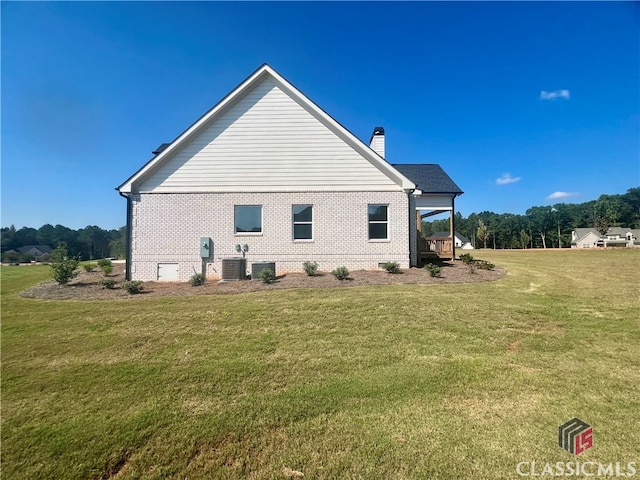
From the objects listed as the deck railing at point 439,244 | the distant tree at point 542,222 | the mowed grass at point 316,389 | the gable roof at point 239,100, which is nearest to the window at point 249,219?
the gable roof at point 239,100

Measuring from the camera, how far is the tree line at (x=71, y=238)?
160ft

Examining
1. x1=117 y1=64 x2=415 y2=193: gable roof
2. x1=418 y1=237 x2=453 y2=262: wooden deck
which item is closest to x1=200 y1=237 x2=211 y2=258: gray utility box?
x1=117 y1=64 x2=415 y2=193: gable roof

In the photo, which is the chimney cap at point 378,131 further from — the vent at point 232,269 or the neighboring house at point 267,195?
the vent at point 232,269

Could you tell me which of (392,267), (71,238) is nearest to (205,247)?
(392,267)

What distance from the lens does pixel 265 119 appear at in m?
11.9

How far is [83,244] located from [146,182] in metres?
50.8

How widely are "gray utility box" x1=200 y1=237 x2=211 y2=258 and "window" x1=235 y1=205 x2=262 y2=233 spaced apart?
1286mm

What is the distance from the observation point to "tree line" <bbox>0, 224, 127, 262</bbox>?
4862 centimetres

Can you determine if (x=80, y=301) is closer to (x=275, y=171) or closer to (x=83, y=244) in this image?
(x=275, y=171)

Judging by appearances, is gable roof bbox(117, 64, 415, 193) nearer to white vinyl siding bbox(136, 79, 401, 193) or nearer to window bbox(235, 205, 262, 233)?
white vinyl siding bbox(136, 79, 401, 193)

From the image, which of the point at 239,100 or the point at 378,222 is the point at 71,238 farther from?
the point at 378,222

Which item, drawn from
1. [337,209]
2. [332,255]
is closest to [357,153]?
[337,209]

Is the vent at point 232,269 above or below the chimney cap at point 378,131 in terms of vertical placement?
below

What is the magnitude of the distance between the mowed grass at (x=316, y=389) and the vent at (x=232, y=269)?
3656 mm
